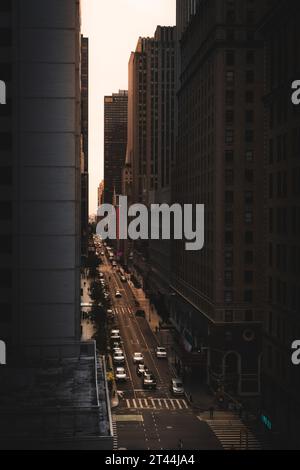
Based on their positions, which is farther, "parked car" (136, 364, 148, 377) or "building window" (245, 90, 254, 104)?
"parked car" (136, 364, 148, 377)

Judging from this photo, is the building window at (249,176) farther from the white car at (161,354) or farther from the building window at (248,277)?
the white car at (161,354)

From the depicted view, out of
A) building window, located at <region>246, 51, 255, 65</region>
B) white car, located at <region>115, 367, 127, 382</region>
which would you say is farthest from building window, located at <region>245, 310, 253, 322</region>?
building window, located at <region>246, 51, 255, 65</region>

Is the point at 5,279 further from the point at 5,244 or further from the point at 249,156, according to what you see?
the point at 249,156

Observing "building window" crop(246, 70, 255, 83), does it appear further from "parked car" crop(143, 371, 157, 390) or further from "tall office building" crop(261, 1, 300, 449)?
"parked car" crop(143, 371, 157, 390)

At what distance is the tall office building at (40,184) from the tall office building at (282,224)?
18886mm

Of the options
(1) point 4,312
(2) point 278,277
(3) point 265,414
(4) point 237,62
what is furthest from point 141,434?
(4) point 237,62

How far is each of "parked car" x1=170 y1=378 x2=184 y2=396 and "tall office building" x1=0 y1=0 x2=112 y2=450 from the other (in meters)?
35.0

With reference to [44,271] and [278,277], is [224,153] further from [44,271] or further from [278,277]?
[44,271]

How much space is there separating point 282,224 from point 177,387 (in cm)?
2811

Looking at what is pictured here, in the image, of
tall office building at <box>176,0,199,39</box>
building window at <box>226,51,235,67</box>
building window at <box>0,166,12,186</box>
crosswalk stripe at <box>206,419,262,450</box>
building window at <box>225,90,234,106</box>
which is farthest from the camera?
tall office building at <box>176,0,199,39</box>

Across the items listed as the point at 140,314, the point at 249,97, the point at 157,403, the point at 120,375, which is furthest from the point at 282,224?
the point at 140,314

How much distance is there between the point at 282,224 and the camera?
5988 cm

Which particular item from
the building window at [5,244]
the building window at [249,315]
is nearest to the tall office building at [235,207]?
the building window at [249,315]

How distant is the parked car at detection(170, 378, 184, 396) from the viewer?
7931cm
